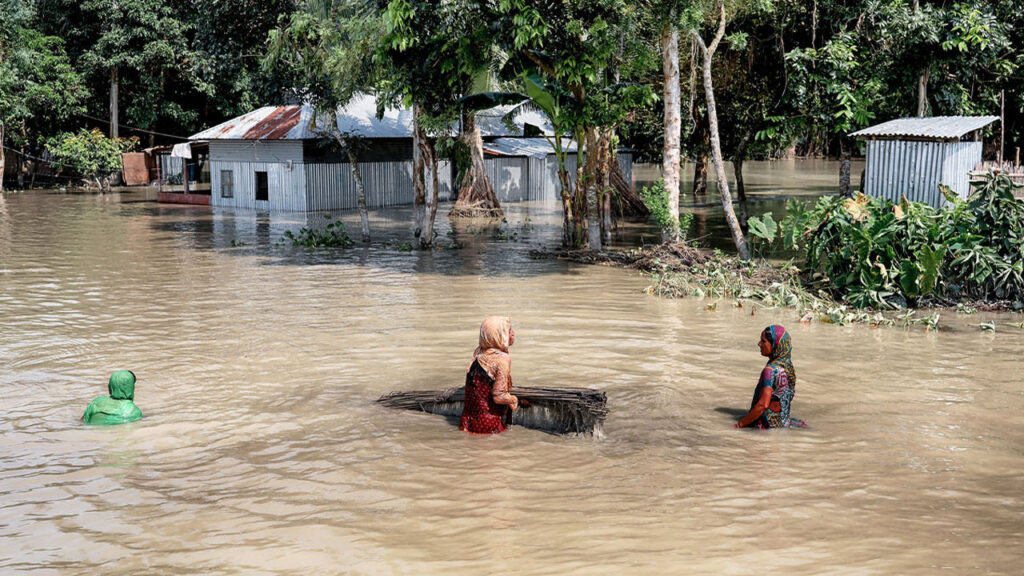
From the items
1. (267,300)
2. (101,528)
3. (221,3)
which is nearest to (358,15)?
(221,3)

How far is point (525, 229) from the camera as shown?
2798cm

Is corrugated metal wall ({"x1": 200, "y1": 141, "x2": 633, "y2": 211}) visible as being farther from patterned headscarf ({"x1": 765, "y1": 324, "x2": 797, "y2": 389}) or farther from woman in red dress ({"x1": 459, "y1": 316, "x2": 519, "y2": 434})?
patterned headscarf ({"x1": 765, "y1": 324, "x2": 797, "y2": 389})

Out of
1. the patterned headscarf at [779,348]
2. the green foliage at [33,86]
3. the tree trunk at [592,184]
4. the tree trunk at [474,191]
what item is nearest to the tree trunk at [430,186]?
the tree trunk at [592,184]

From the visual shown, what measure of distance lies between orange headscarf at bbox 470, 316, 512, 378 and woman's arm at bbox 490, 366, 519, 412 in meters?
0.04

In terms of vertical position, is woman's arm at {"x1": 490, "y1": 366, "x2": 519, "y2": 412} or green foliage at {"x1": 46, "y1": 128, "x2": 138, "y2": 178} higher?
green foliage at {"x1": 46, "y1": 128, "x2": 138, "y2": 178}

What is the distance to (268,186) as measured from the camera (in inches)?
1344

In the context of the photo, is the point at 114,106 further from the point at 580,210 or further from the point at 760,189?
the point at 580,210

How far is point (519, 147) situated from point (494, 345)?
30.7 m

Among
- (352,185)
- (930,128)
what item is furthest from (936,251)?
(352,185)

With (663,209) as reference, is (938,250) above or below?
below

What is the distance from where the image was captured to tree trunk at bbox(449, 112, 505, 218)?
3133 cm

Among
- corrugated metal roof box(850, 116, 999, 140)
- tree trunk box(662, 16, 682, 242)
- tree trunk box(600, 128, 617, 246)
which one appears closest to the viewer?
corrugated metal roof box(850, 116, 999, 140)

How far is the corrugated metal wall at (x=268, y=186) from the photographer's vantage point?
33094 mm

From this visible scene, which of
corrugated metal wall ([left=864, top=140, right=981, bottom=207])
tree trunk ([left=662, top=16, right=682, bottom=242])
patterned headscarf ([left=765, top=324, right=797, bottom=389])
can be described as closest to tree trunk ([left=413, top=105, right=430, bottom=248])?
tree trunk ([left=662, top=16, right=682, bottom=242])
